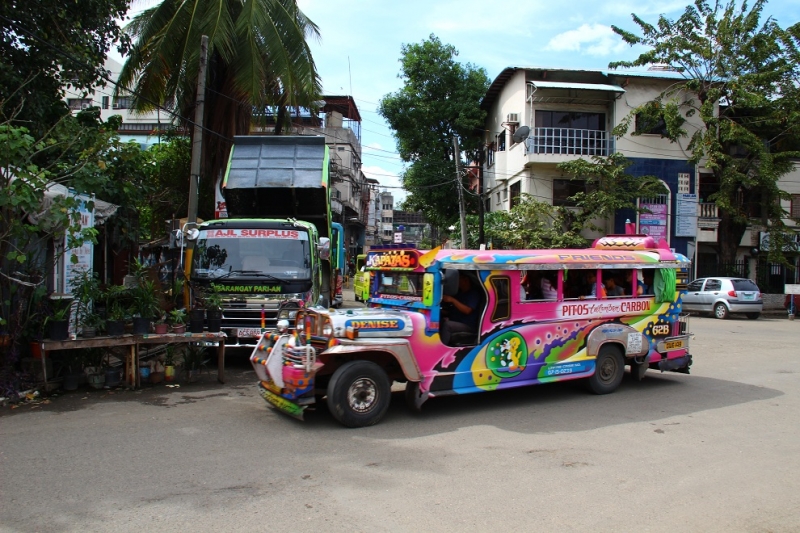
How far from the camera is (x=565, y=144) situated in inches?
1046

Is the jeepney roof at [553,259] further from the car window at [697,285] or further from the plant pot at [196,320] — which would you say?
the car window at [697,285]

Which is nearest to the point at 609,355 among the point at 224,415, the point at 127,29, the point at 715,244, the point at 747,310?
the point at 224,415

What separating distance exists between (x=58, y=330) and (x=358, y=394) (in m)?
4.04

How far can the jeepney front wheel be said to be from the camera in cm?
646

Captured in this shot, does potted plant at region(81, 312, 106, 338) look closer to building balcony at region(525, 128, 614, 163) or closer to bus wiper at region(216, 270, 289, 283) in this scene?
bus wiper at region(216, 270, 289, 283)

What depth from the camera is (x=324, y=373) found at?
6.86 m

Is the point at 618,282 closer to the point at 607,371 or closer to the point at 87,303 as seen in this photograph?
the point at 607,371

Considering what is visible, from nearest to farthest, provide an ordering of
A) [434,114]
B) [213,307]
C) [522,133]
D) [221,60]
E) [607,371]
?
[607,371], [213,307], [221,60], [522,133], [434,114]

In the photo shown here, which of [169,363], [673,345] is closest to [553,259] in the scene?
[673,345]

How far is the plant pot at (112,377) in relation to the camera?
823 cm

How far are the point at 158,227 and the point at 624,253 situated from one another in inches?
795

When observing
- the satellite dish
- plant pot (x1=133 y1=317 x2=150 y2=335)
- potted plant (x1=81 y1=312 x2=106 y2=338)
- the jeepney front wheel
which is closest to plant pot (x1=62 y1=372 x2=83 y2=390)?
potted plant (x1=81 y1=312 x2=106 y2=338)

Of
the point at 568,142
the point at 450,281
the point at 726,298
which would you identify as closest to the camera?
the point at 450,281

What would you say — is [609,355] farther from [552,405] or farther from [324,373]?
[324,373]
